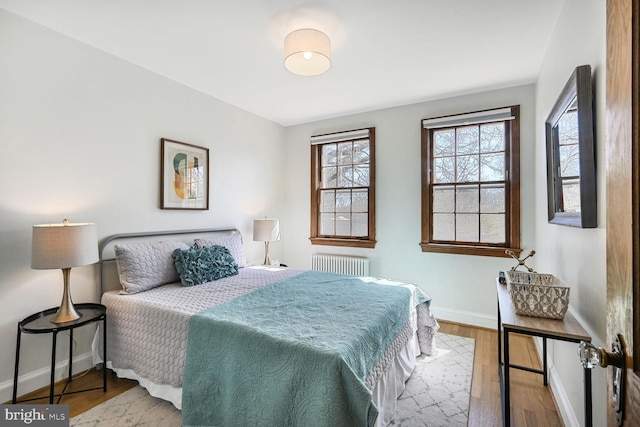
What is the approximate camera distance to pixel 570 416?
1.66 meters

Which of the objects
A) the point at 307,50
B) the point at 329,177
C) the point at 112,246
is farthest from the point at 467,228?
the point at 112,246

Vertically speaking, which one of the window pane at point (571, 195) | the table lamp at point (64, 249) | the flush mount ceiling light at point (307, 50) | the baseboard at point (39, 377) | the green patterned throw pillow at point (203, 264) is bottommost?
the baseboard at point (39, 377)

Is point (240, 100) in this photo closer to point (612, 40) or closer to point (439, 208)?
point (439, 208)

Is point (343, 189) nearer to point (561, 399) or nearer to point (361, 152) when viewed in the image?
point (361, 152)

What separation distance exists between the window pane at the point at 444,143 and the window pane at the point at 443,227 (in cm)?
73

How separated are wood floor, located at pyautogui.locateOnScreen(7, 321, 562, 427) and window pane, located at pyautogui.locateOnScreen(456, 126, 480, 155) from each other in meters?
2.07

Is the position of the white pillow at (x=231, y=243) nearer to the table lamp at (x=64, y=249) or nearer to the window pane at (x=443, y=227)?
the table lamp at (x=64, y=249)

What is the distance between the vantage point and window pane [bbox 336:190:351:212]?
402cm

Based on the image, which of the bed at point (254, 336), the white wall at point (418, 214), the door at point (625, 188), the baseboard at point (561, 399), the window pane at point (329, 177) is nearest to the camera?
the door at point (625, 188)

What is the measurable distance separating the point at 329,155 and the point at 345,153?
0.26m

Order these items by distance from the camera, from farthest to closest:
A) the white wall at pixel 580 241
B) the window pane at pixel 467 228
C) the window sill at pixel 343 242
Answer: the window sill at pixel 343 242
the window pane at pixel 467 228
the white wall at pixel 580 241

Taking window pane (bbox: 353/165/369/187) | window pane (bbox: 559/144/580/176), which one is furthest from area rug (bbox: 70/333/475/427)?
window pane (bbox: 353/165/369/187)

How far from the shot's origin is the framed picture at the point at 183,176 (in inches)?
112

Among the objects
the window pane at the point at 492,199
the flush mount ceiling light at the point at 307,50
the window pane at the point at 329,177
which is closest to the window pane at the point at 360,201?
the window pane at the point at 329,177
